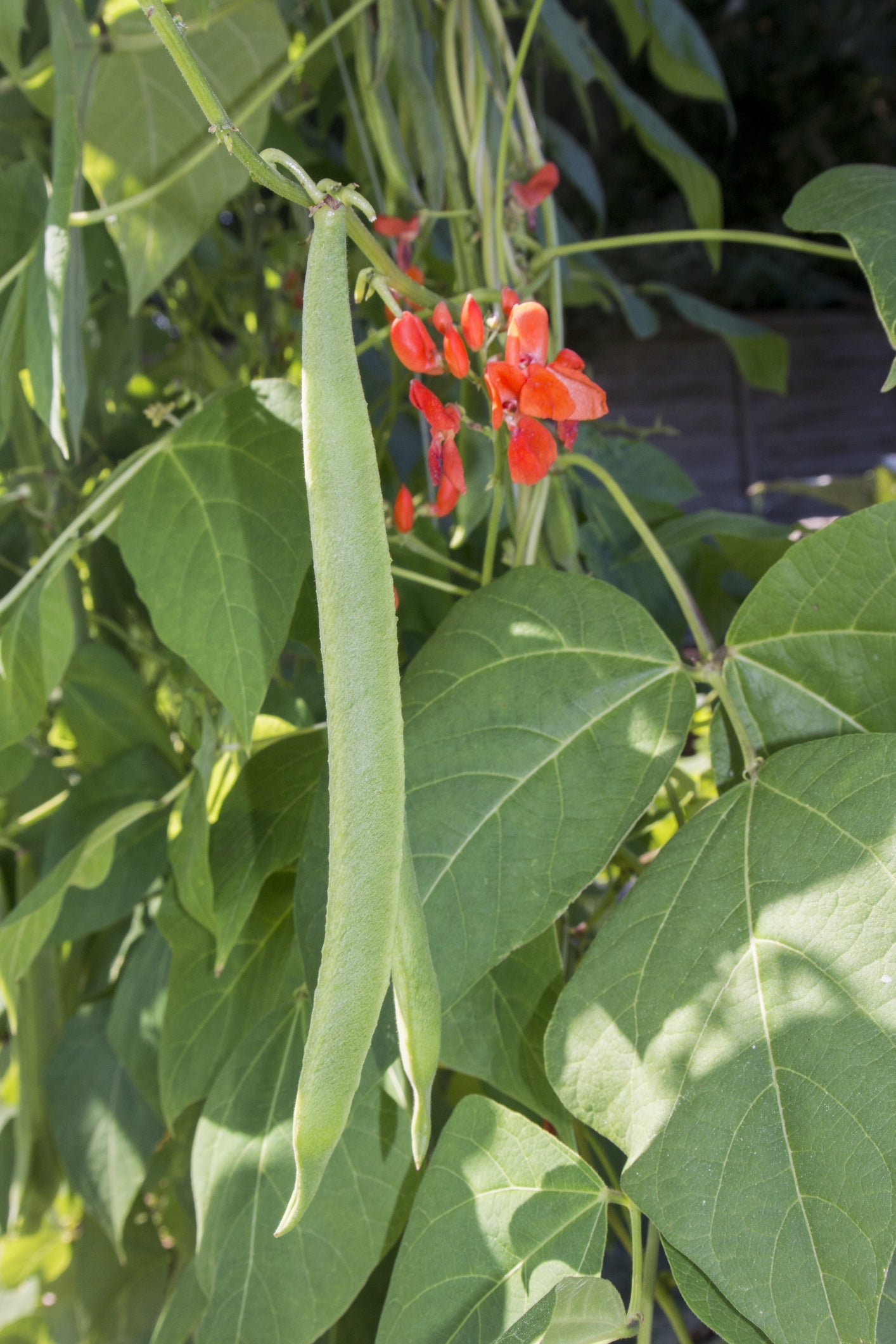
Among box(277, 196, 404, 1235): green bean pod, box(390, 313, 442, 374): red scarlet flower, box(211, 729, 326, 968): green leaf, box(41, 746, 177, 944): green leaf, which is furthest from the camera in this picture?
box(41, 746, 177, 944): green leaf

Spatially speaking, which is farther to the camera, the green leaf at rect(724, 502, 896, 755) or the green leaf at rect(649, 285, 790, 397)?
the green leaf at rect(649, 285, 790, 397)

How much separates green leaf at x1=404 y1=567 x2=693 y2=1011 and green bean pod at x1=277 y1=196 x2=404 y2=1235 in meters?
0.12

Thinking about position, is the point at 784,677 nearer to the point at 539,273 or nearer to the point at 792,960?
the point at 792,960

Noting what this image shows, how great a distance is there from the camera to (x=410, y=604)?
1.94ft

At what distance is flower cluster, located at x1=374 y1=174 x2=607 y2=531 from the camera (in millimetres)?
353

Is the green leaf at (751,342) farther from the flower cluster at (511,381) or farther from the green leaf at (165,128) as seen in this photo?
the flower cluster at (511,381)

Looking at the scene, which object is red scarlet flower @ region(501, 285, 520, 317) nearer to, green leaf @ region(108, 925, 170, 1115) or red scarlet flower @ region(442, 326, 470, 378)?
red scarlet flower @ region(442, 326, 470, 378)

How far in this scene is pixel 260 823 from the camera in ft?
1.55

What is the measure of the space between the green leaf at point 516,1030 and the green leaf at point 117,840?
0.79 feet

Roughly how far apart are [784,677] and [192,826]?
0.25 m

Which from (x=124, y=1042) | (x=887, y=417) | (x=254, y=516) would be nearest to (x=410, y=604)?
(x=254, y=516)

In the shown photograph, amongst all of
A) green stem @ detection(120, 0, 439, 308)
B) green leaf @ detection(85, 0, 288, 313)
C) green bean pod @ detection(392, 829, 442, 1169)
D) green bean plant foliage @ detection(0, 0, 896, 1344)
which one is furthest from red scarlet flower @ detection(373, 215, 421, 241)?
green bean pod @ detection(392, 829, 442, 1169)

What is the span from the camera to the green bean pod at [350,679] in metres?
0.23

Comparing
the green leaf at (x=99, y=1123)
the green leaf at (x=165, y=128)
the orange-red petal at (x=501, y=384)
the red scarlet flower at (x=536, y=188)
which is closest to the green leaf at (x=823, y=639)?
the orange-red petal at (x=501, y=384)
